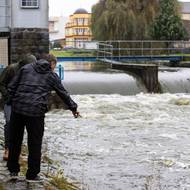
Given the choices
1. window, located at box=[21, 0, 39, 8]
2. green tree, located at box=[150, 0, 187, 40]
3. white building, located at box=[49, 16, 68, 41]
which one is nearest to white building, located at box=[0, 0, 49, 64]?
window, located at box=[21, 0, 39, 8]

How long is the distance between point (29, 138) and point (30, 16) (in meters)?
17.3

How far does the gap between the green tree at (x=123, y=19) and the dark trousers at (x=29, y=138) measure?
35.2m

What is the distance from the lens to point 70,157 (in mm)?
Answer: 10398

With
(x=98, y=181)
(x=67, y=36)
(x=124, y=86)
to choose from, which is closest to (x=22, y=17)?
(x=124, y=86)

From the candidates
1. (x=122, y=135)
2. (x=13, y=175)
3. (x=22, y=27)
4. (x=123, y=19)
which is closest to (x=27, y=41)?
(x=22, y=27)

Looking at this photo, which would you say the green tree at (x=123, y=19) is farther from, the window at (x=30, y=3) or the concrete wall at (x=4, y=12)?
the concrete wall at (x=4, y=12)

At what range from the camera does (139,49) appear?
3881 cm

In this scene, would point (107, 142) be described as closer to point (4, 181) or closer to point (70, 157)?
point (70, 157)

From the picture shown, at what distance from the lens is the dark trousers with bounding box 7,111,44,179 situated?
254 inches

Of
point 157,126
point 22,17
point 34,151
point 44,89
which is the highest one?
point 22,17

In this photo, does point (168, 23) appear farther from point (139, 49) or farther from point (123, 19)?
point (139, 49)

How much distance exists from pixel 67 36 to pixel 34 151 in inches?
5056

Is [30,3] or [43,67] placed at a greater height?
[30,3]

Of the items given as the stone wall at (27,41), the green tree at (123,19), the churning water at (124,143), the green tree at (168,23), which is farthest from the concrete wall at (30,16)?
the green tree at (168,23)
